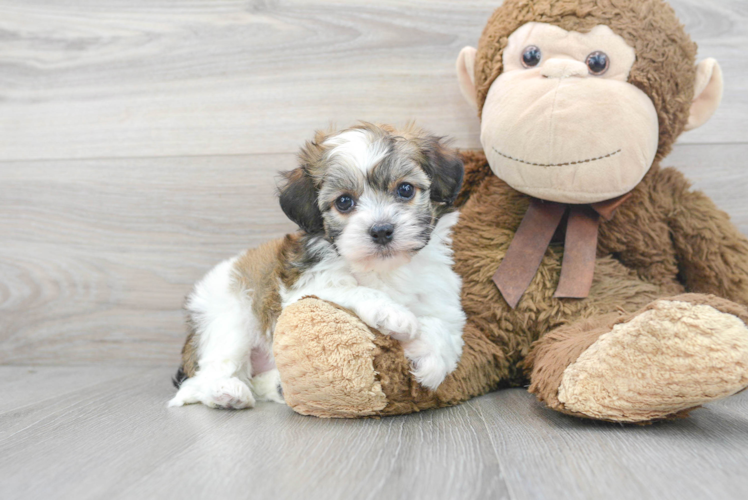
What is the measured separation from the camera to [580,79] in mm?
1433

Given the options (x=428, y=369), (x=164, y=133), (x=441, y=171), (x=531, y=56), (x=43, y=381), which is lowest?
(x=43, y=381)

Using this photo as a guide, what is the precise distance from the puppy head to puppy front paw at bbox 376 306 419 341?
0.12 metres

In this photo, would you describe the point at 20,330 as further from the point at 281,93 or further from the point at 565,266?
the point at 565,266

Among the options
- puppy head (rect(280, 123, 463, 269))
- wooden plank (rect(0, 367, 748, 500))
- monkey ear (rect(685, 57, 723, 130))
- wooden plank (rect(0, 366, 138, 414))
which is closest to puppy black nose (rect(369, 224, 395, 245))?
puppy head (rect(280, 123, 463, 269))

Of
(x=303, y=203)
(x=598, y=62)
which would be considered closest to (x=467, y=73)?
(x=598, y=62)

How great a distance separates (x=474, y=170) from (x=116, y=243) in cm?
133

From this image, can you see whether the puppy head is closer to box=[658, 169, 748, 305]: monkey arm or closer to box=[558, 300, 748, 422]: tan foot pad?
box=[558, 300, 748, 422]: tan foot pad

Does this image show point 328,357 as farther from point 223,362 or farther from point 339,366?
point 223,362

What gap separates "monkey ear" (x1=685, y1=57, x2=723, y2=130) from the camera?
5.04ft

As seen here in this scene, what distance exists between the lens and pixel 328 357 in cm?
124

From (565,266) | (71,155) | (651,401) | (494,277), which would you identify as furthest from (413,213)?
(71,155)

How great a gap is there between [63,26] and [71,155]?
47cm

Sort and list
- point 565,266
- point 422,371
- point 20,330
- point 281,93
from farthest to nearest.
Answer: point 20,330 → point 281,93 → point 565,266 → point 422,371

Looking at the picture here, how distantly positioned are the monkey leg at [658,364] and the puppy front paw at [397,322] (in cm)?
33
